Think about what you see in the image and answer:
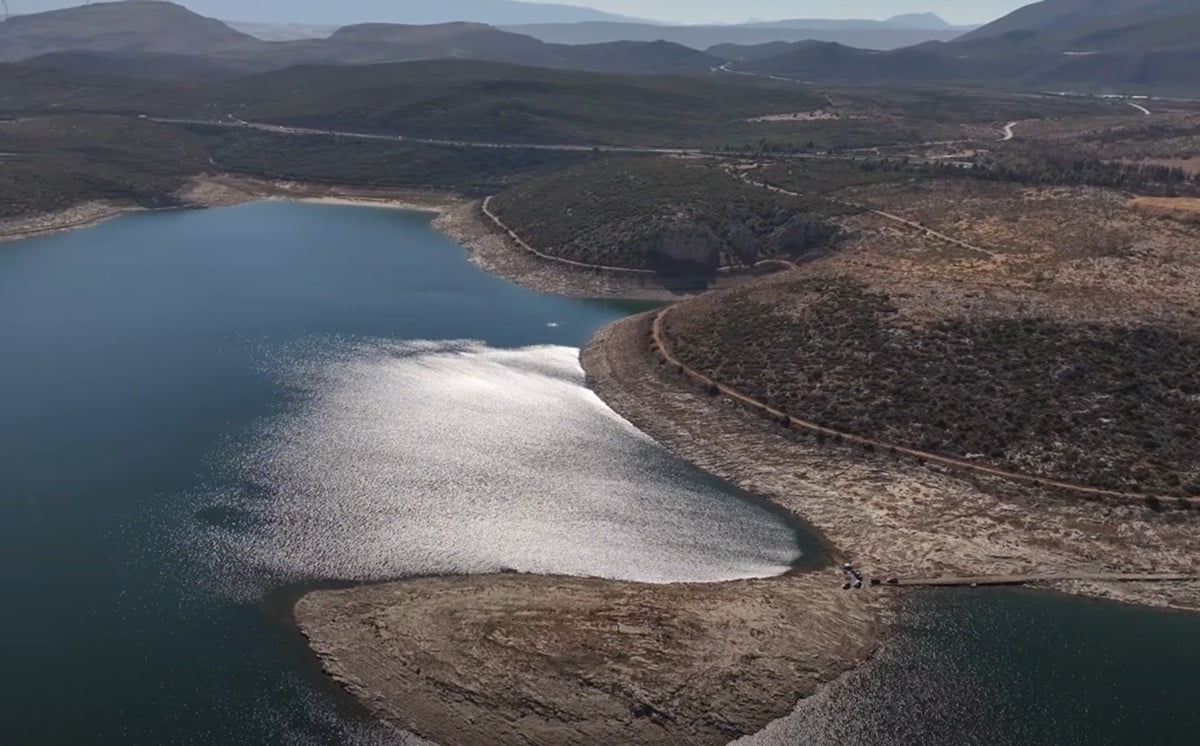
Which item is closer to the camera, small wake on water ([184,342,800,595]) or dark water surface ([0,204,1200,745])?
dark water surface ([0,204,1200,745])

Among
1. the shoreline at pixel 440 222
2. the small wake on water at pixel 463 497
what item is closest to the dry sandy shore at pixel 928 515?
the small wake on water at pixel 463 497

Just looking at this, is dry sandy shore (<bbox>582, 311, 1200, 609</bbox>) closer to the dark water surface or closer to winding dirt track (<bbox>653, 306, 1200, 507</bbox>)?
winding dirt track (<bbox>653, 306, 1200, 507</bbox>)

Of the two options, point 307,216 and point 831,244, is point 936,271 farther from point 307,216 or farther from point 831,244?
point 307,216

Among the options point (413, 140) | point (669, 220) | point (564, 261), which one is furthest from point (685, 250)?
point (413, 140)

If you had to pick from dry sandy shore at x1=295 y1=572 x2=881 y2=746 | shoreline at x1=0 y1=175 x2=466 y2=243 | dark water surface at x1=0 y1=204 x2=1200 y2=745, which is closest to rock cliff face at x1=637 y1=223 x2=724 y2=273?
dark water surface at x1=0 y1=204 x2=1200 y2=745

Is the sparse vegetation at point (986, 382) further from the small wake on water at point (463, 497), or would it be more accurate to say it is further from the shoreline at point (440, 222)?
the shoreline at point (440, 222)
